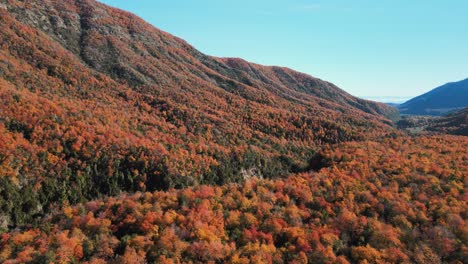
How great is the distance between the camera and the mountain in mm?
84875

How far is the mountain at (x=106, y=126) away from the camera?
8488cm

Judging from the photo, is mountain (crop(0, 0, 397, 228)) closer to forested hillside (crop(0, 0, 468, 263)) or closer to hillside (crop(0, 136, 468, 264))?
forested hillside (crop(0, 0, 468, 263))

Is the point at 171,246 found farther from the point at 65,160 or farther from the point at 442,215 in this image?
the point at 442,215

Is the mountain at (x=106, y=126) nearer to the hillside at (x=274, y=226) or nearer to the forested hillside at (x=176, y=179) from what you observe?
the forested hillside at (x=176, y=179)

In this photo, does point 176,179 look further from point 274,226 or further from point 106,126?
point 274,226

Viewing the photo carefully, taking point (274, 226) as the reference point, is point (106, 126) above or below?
above

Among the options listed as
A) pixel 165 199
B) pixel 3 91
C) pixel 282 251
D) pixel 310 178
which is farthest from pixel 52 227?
pixel 310 178

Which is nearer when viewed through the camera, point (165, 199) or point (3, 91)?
point (165, 199)

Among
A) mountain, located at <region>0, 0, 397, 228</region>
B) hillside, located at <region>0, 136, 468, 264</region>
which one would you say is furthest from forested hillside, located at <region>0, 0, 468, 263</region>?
mountain, located at <region>0, 0, 397, 228</region>

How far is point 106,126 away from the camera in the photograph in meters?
109

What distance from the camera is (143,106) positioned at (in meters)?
148

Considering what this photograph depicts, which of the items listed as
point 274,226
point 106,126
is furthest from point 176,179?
point 274,226

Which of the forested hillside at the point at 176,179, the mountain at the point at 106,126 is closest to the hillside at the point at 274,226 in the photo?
the forested hillside at the point at 176,179

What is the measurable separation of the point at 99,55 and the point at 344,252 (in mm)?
164516
